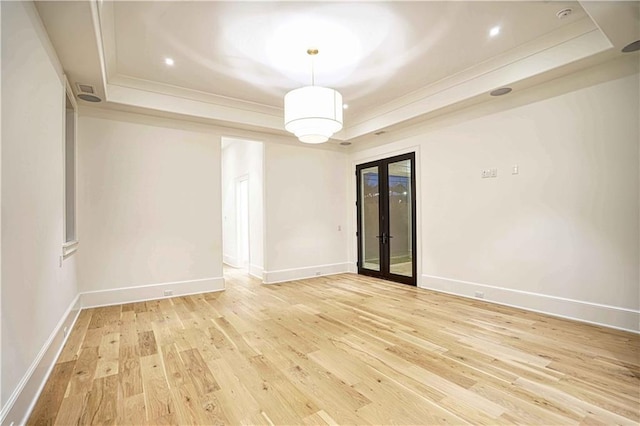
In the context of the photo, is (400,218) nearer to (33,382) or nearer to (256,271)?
(256,271)

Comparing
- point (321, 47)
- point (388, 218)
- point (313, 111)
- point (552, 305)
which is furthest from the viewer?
point (388, 218)

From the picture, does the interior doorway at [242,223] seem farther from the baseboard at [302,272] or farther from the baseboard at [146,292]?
the baseboard at [146,292]

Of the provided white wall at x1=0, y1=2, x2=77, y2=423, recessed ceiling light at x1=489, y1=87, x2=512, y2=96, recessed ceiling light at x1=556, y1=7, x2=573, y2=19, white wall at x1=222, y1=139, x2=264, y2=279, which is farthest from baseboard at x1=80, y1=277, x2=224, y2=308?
recessed ceiling light at x1=556, y1=7, x2=573, y2=19

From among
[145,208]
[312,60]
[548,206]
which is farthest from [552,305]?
[145,208]

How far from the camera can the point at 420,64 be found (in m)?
4.17

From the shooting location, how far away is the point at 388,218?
20.9ft

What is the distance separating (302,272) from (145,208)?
3237mm

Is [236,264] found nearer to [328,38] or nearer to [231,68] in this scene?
[231,68]

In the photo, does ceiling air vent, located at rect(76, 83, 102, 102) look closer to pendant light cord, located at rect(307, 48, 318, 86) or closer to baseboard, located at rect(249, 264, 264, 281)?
pendant light cord, located at rect(307, 48, 318, 86)

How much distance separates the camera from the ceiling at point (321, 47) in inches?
117

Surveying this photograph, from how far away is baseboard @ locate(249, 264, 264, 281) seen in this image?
21.5 feet

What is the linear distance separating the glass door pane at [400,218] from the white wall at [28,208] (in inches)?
206

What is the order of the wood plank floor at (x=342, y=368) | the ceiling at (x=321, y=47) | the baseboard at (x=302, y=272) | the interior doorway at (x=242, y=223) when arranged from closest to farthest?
1. the wood plank floor at (x=342, y=368)
2. the ceiling at (x=321, y=47)
3. the baseboard at (x=302, y=272)
4. the interior doorway at (x=242, y=223)

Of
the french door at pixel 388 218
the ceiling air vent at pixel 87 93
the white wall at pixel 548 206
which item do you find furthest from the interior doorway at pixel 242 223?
the white wall at pixel 548 206
